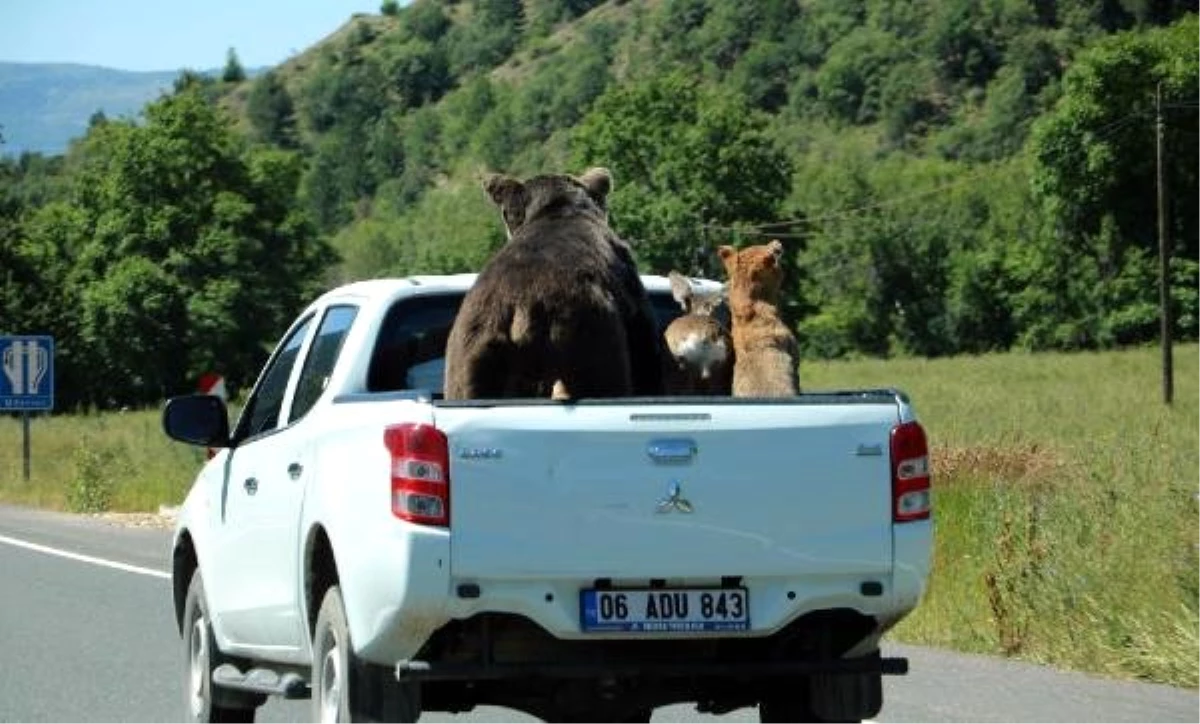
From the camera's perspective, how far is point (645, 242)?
345ft

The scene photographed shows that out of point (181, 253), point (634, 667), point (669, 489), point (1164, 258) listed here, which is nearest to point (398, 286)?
point (669, 489)

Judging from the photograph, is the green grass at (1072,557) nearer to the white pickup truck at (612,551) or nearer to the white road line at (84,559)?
the white pickup truck at (612,551)

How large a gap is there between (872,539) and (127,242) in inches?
3845

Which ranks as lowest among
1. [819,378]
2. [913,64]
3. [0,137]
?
[819,378]

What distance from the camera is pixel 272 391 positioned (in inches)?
404

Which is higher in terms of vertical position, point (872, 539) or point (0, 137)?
point (0, 137)

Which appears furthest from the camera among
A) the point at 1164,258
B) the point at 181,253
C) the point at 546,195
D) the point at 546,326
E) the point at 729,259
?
the point at 181,253

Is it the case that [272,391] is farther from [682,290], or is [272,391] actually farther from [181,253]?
[181,253]

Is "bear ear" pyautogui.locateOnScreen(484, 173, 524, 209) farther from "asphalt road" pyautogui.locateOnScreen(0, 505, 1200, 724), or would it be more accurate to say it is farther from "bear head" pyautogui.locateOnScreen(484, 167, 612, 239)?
"asphalt road" pyautogui.locateOnScreen(0, 505, 1200, 724)

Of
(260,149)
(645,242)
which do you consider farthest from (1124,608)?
(260,149)

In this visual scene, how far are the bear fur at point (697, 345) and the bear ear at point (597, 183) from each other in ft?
1.84

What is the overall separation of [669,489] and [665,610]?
14.6 inches

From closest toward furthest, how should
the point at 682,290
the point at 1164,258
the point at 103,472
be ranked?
the point at 682,290 → the point at 103,472 → the point at 1164,258

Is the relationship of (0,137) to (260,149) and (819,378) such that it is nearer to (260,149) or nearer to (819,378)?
(819,378)
